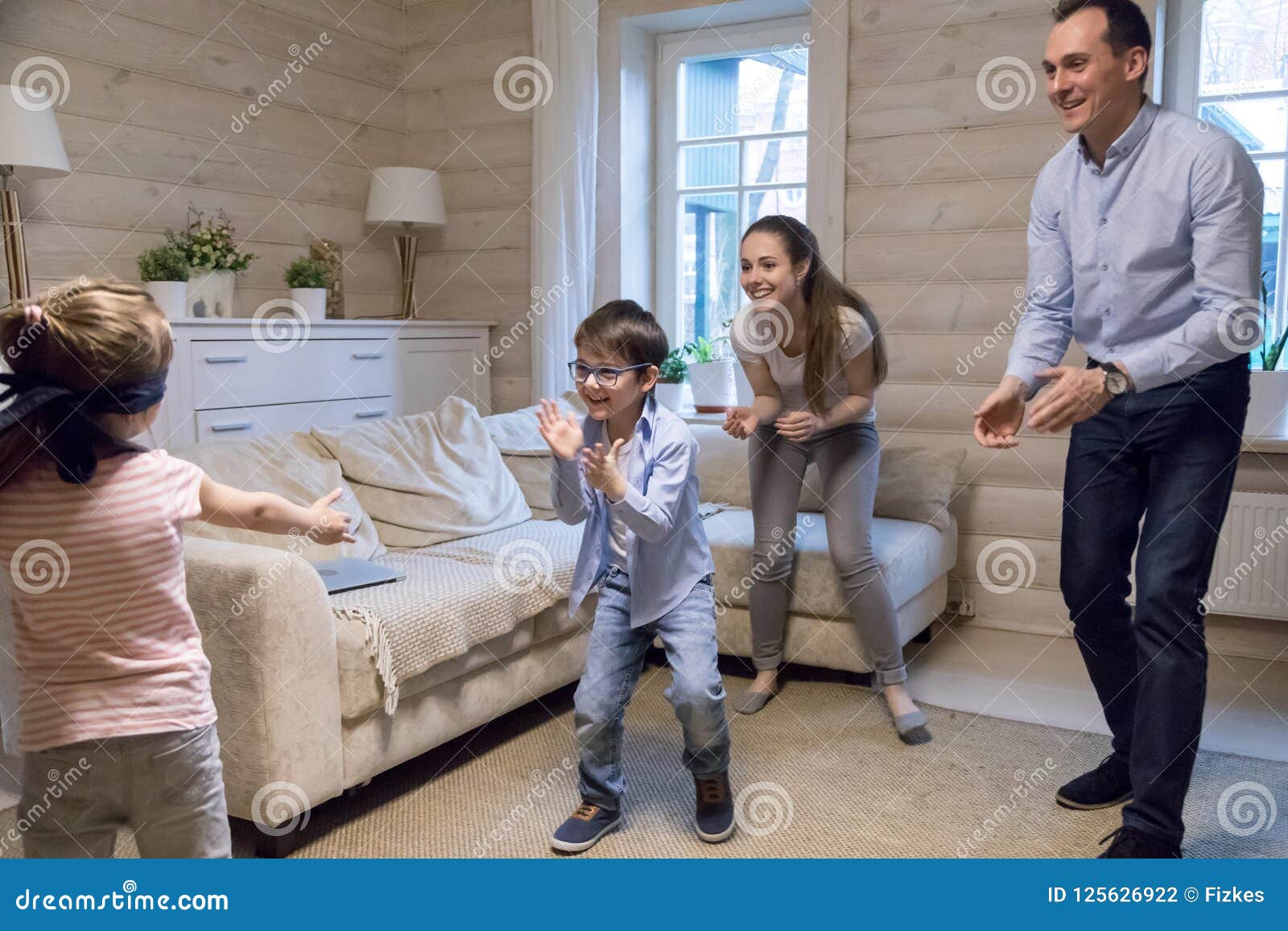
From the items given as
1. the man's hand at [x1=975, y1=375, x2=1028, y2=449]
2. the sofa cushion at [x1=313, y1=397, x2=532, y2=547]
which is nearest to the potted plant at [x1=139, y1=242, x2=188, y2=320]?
the sofa cushion at [x1=313, y1=397, x2=532, y2=547]

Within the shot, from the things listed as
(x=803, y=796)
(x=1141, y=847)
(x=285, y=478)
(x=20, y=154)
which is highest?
(x=20, y=154)

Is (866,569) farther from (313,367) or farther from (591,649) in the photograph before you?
(313,367)

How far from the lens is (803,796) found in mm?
2217

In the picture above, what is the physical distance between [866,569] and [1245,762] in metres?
0.91

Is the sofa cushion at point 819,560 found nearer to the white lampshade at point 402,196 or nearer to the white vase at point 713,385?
the white vase at point 713,385

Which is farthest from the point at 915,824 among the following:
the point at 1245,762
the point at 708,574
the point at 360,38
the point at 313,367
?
the point at 360,38

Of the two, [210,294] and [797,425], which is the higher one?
[210,294]

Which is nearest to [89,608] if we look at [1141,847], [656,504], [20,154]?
[656,504]

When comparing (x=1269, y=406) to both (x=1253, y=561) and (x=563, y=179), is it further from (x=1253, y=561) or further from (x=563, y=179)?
(x=563, y=179)

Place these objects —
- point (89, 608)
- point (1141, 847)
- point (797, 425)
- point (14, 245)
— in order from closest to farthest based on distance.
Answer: point (89, 608)
point (1141, 847)
point (797, 425)
point (14, 245)

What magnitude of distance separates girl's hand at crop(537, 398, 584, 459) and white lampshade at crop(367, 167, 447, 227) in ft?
8.07

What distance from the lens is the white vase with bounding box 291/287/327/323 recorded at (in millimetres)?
3652

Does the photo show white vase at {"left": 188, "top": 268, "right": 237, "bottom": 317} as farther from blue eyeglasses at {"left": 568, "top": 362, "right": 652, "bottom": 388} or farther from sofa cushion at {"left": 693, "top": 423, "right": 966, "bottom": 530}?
blue eyeglasses at {"left": 568, "top": 362, "right": 652, "bottom": 388}

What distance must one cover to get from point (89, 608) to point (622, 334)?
0.99m
